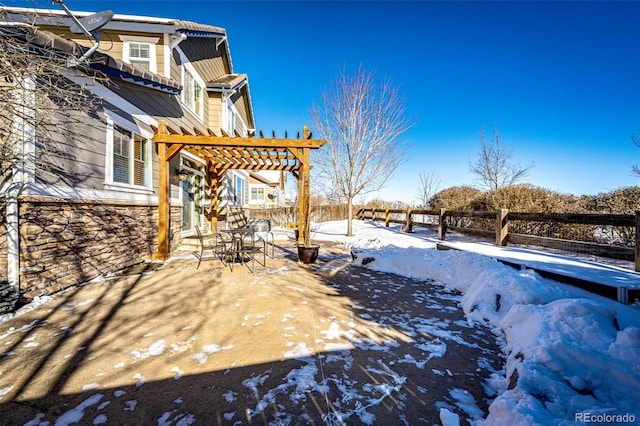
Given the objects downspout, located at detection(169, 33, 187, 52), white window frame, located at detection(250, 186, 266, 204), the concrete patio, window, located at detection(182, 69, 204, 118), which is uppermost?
downspout, located at detection(169, 33, 187, 52)

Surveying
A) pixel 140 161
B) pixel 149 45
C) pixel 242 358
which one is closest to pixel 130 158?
pixel 140 161

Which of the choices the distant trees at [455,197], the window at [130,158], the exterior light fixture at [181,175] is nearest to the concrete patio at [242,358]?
the window at [130,158]

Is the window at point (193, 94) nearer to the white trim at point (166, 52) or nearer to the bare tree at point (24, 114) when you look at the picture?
the white trim at point (166, 52)

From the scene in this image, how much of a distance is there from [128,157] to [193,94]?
14.9 feet

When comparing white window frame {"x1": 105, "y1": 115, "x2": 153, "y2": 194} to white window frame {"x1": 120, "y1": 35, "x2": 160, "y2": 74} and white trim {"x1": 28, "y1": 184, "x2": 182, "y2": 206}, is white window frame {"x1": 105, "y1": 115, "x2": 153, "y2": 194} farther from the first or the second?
white window frame {"x1": 120, "y1": 35, "x2": 160, "y2": 74}

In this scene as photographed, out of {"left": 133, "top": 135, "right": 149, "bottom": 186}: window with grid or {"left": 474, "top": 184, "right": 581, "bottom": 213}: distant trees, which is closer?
{"left": 133, "top": 135, "right": 149, "bottom": 186}: window with grid

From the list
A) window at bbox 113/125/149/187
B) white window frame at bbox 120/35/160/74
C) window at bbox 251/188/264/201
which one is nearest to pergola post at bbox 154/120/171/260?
window at bbox 113/125/149/187

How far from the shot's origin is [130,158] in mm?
6344

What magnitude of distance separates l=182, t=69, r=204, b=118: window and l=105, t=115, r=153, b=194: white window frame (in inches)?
105

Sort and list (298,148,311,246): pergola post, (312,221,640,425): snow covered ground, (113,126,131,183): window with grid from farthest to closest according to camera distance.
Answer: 1. (298,148,311,246): pergola post
2. (113,126,131,183): window with grid
3. (312,221,640,425): snow covered ground

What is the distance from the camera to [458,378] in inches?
91.8

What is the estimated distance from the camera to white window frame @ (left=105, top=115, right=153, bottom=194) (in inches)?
218

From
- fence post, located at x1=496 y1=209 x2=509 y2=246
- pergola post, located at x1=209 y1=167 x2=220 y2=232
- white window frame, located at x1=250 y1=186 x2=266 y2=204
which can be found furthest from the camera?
white window frame, located at x1=250 y1=186 x2=266 y2=204

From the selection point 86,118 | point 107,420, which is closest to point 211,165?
point 86,118
